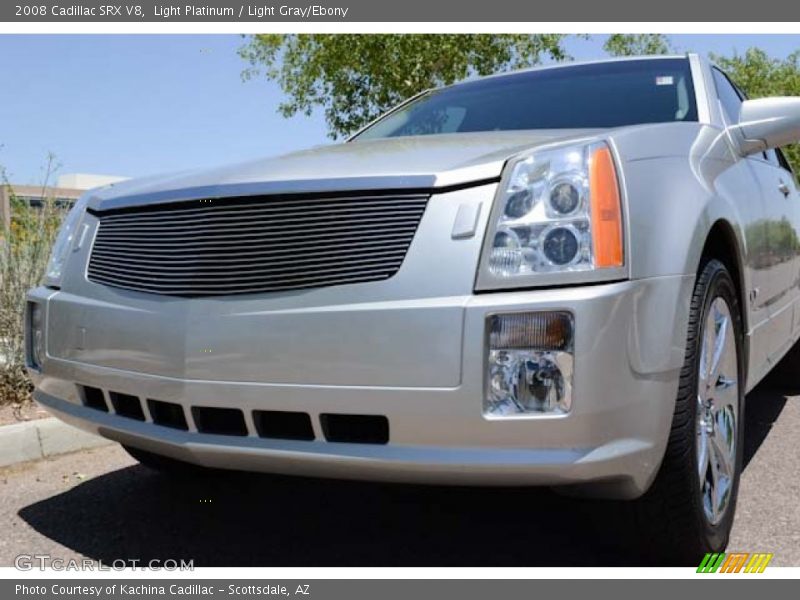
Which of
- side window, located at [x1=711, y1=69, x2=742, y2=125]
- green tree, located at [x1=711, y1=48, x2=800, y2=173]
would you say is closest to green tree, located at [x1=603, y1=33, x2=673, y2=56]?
green tree, located at [x1=711, y1=48, x2=800, y2=173]

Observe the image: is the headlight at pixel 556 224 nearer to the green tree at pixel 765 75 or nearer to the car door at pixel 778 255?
the car door at pixel 778 255

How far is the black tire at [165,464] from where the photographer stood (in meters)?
3.27

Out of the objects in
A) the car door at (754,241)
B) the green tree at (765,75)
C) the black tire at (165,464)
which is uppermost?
the green tree at (765,75)

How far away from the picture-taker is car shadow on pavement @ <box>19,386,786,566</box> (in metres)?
2.58

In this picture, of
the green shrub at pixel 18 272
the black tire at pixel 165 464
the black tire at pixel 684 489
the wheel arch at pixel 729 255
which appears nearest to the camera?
the black tire at pixel 684 489

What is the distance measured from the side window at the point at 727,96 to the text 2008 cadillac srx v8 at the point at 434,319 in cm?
71

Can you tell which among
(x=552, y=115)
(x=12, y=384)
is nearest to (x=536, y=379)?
(x=552, y=115)

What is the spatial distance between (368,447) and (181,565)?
2.91ft

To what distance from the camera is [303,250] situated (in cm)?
218

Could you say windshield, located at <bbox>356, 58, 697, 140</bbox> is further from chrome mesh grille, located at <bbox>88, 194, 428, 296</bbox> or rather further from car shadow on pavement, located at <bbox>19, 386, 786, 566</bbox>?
car shadow on pavement, located at <bbox>19, 386, 786, 566</bbox>

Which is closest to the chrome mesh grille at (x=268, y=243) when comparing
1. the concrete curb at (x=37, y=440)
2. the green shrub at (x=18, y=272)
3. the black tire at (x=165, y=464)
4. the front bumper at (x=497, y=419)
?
the front bumper at (x=497, y=419)

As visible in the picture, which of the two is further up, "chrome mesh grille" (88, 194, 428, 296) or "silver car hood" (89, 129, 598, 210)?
"silver car hood" (89, 129, 598, 210)

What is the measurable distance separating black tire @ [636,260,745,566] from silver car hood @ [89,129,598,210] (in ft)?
1.99

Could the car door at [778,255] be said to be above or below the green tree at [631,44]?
below
